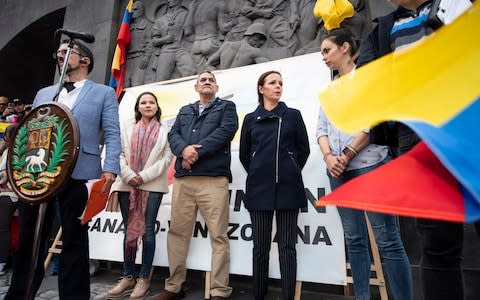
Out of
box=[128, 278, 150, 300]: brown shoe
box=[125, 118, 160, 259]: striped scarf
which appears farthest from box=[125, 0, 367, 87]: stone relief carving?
box=[128, 278, 150, 300]: brown shoe

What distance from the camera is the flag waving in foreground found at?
48cm

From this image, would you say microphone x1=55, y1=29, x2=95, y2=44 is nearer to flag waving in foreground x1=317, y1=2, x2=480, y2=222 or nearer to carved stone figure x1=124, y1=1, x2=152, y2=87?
flag waving in foreground x1=317, y1=2, x2=480, y2=222

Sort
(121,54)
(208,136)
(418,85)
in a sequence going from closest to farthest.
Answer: (418,85) → (208,136) → (121,54)

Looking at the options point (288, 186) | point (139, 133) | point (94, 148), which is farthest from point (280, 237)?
point (139, 133)

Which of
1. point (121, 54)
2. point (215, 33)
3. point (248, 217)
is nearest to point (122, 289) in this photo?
point (248, 217)

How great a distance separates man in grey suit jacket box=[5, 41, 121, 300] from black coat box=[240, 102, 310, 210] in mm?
941

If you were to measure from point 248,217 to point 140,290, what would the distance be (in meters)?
1.04

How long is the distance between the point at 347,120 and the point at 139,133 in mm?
2621

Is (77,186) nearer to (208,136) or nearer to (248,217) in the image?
(208,136)

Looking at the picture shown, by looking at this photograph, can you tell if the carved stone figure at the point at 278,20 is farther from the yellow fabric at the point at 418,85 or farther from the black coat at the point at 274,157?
the yellow fabric at the point at 418,85

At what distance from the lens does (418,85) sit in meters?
0.65

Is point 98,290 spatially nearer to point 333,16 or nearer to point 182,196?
point 182,196

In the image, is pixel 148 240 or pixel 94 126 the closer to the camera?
pixel 94 126

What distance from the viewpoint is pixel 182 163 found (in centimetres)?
253
